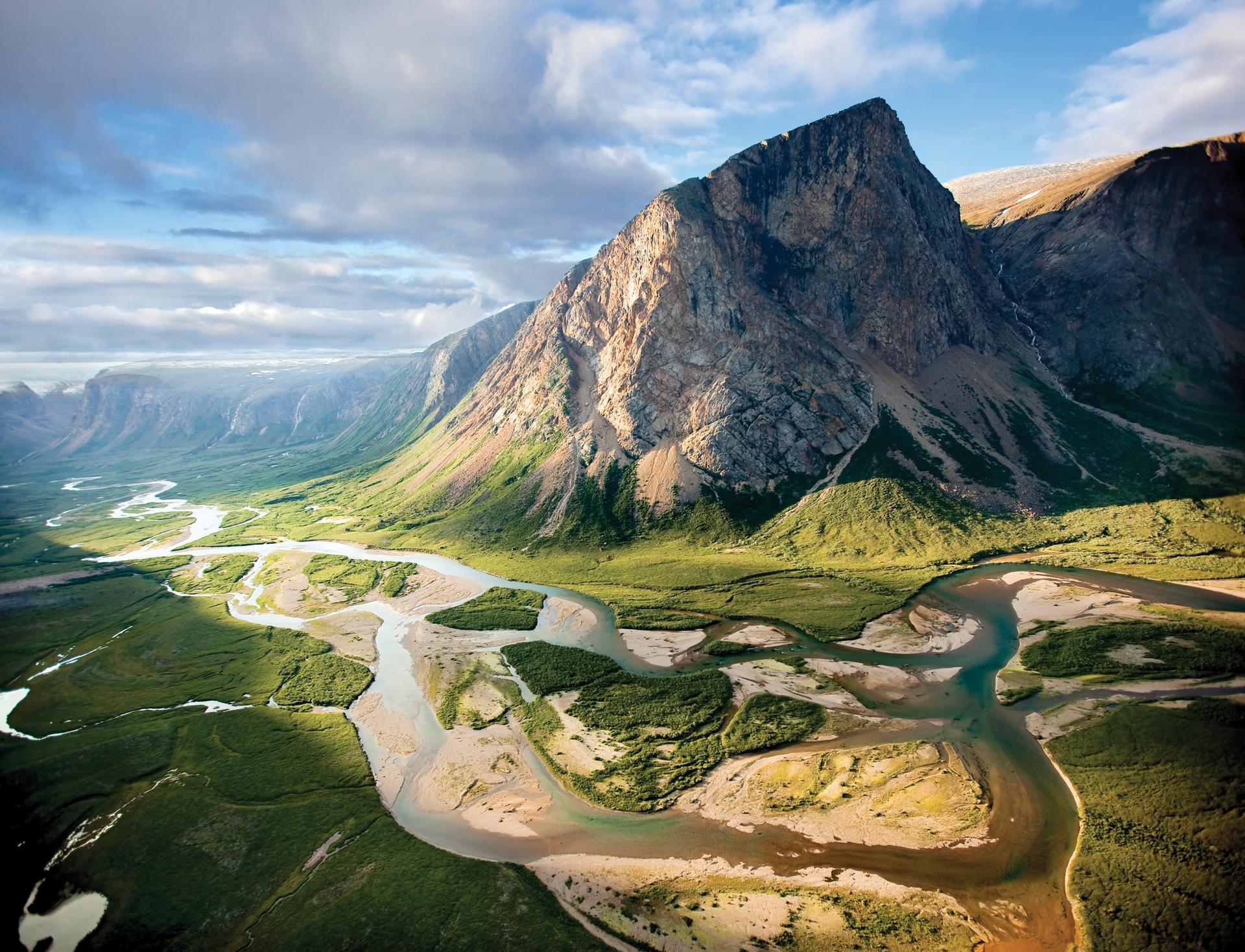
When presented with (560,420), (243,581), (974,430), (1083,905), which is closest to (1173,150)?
(974,430)

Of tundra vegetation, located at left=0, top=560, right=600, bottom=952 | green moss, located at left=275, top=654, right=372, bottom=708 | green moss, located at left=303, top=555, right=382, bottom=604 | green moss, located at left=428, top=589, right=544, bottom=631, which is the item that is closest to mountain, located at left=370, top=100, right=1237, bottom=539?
green moss, located at left=303, top=555, right=382, bottom=604

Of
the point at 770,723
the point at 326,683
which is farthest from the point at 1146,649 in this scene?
the point at 326,683

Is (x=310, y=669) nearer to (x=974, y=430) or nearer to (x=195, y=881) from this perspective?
(x=195, y=881)

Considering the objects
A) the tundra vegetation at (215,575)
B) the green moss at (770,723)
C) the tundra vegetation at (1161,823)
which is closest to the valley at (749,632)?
the tundra vegetation at (1161,823)

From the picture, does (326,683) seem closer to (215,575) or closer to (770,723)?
(770,723)

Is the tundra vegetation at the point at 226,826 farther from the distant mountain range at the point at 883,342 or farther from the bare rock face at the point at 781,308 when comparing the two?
the bare rock face at the point at 781,308

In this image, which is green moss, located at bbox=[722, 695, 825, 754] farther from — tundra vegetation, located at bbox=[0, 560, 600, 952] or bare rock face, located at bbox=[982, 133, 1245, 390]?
bare rock face, located at bbox=[982, 133, 1245, 390]
